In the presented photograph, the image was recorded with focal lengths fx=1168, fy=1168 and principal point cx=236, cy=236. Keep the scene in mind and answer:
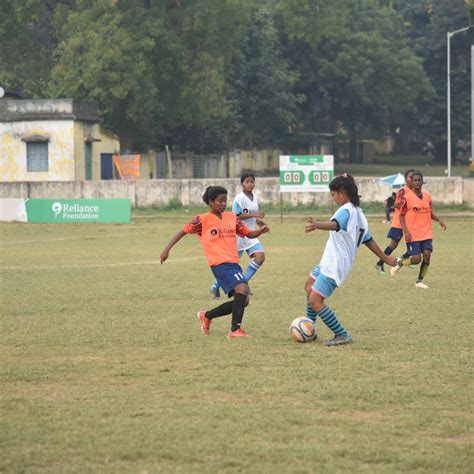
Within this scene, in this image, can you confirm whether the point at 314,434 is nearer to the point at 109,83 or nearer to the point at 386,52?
the point at 109,83

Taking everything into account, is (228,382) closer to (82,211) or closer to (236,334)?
(236,334)

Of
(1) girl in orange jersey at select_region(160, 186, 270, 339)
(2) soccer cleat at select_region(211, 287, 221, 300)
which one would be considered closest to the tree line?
(2) soccer cleat at select_region(211, 287, 221, 300)

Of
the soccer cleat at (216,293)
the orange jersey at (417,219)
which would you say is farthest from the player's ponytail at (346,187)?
the orange jersey at (417,219)

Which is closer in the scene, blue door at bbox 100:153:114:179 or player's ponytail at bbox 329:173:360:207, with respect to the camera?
player's ponytail at bbox 329:173:360:207

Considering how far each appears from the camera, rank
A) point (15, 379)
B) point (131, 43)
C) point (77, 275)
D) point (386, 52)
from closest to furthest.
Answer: point (15, 379) < point (77, 275) < point (131, 43) < point (386, 52)

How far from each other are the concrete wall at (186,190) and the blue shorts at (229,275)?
101 ft

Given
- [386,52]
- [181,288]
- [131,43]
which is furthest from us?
[386,52]

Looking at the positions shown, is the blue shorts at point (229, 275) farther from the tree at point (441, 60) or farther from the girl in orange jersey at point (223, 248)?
the tree at point (441, 60)

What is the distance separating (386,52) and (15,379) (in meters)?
76.7

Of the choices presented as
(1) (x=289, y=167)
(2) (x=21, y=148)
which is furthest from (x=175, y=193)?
(2) (x=21, y=148)

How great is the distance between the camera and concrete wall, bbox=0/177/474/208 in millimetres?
43031

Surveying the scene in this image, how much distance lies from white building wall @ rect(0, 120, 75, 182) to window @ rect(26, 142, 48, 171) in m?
0.15

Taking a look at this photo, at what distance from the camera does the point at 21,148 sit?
50281 millimetres

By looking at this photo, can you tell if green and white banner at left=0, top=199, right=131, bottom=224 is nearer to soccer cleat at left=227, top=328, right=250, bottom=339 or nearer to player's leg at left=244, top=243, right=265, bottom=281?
player's leg at left=244, top=243, right=265, bottom=281
